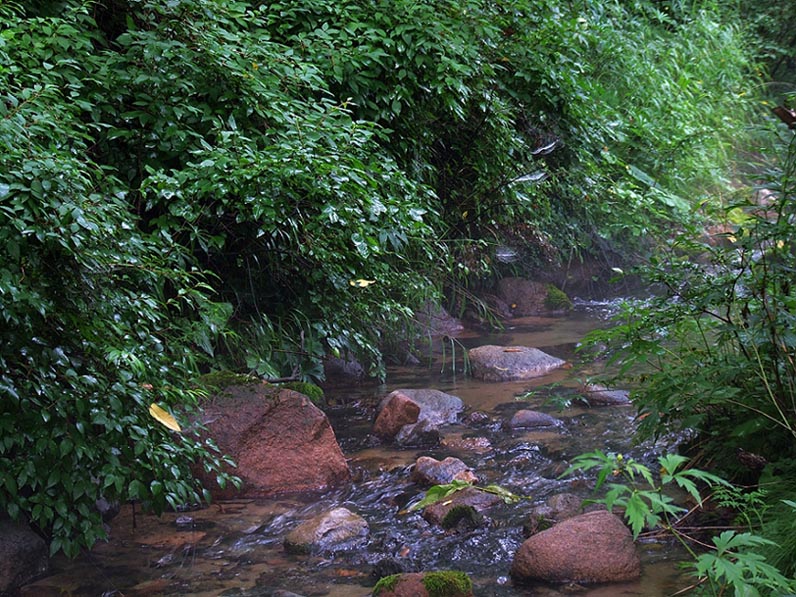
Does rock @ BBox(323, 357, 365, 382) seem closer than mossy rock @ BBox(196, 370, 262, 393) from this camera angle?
No

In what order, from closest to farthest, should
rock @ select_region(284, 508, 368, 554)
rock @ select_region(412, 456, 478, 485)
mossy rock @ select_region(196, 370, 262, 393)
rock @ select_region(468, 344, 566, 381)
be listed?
rock @ select_region(284, 508, 368, 554) < rock @ select_region(412, 456, 478, 485) < mossy rock @ select_region(196, 370, 262, 393) < rock @ select_region(468, 344, 566, 381)

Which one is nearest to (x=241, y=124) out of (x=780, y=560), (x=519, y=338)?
(x=780, y=560)

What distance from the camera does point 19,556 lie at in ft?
10.4

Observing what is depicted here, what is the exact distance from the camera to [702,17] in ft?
36.6

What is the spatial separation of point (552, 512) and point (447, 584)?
33.7 inches

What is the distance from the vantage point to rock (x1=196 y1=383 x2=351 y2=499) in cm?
413

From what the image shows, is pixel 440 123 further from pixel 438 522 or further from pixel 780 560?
pixel 780 560

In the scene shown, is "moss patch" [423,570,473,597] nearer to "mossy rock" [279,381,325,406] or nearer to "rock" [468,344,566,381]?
"mossy rock" [279,381,325,406]

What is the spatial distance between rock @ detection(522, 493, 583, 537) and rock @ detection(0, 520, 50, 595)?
1927 millimetres

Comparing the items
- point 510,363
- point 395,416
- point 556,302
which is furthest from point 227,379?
point 556,302

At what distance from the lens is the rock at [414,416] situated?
16.1 ft

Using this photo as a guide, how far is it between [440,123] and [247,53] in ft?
5.96

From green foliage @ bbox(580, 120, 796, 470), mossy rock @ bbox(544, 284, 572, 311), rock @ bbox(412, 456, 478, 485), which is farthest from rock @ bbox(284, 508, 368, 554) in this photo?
mossy rock @ bbox(544, 284, 572, 311)

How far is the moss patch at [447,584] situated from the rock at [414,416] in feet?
6.39
